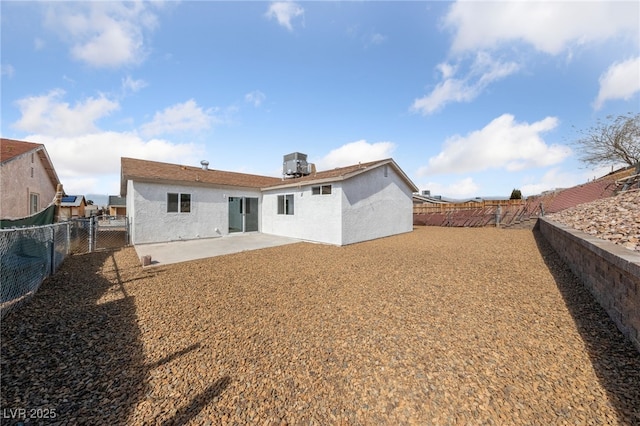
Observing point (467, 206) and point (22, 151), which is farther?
point (467, 206)

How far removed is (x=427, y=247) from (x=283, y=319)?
764 cm

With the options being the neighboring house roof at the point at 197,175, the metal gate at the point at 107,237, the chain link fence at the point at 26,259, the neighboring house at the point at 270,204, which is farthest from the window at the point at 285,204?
the chain link fence at the point at 26,259

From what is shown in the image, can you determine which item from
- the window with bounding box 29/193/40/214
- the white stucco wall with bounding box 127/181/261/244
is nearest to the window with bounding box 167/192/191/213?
the white stucco wall with bounding box 127/181/261/244

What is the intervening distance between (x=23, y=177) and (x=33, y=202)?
1900mm

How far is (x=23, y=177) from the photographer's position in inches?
452

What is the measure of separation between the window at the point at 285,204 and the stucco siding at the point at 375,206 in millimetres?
3429

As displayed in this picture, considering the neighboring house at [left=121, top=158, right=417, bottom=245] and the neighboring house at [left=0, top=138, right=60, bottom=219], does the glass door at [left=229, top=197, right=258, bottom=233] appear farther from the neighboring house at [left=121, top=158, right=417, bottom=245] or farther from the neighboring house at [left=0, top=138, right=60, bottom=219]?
the neighboring house at [left=0, top=138, right=60, bottom=219]

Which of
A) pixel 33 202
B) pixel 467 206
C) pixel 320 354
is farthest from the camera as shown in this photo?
pixel 467 206

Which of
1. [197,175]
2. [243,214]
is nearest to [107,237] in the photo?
[197,175]

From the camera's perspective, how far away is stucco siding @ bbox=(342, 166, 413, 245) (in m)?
10.8

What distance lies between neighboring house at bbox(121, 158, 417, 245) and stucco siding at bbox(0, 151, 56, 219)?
389 cm

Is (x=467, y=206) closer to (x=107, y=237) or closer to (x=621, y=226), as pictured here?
(x=621, y=226)

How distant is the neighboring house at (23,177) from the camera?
33.4 ft

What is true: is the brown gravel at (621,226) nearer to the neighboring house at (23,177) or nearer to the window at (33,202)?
the neighboring house at (23,177)
